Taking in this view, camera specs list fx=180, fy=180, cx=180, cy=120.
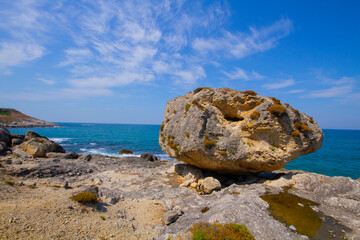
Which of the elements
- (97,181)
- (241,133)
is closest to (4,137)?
(97,181)

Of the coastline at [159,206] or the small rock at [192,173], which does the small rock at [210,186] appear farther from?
the small rock at [192,173]

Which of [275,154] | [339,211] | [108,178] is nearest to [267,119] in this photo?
[275,154]

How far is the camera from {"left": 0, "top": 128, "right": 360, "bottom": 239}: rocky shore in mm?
10055

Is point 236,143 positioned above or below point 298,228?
above

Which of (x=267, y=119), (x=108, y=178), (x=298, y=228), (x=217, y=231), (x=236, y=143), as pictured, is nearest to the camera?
(x=217, y=231)

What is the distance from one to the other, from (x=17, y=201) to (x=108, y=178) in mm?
10616

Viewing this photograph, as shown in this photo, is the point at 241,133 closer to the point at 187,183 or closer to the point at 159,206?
the point at 187,183

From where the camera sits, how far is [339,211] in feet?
40.9

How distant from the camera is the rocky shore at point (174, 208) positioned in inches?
396

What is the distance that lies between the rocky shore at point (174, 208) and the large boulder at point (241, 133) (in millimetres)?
2385

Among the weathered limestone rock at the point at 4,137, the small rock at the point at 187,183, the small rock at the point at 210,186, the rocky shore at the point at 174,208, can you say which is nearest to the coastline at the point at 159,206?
the rocky shore at the point at 174,208

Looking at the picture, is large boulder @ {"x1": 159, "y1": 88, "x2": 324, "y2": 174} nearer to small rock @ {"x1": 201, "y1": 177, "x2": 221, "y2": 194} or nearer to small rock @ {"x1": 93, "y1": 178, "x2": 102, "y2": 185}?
small rock @ {"x1": 201, "y1": 177, "x2": 221, "y2": 194}

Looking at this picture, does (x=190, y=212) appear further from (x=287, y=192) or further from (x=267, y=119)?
(x=267, y=119)

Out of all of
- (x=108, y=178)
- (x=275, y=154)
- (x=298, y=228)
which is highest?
(x=275, y=154)
